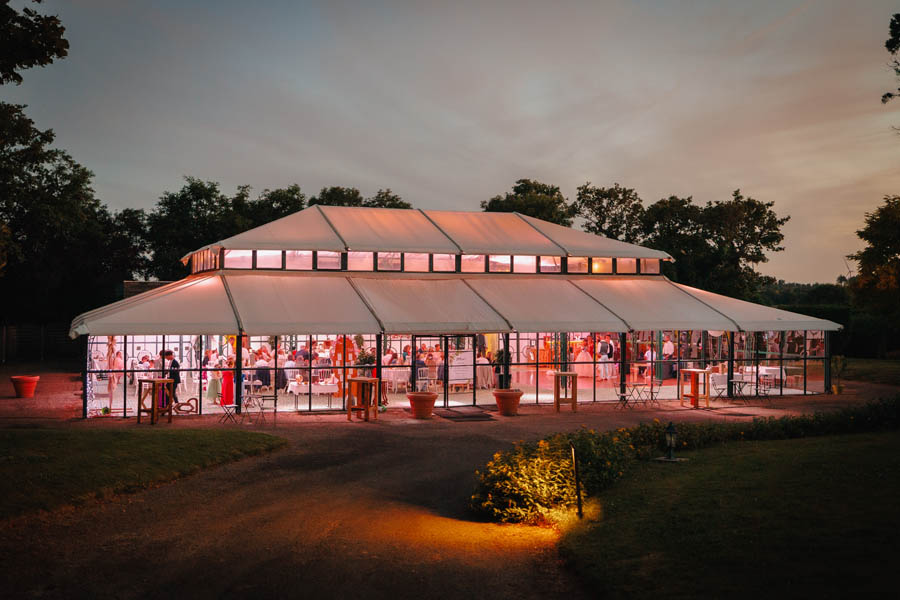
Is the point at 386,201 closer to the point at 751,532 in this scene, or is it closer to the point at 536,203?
the point at 536,203

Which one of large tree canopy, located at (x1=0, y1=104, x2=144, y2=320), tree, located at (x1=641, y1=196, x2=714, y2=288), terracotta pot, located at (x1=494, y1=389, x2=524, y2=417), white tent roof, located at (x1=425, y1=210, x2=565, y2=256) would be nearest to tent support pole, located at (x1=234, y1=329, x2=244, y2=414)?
terracotta pot, located at (x1=494, y1=389, x2=524, y2=417)

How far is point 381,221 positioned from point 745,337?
40.5ft

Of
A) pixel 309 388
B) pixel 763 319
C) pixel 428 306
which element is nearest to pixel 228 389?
pixel 309 388

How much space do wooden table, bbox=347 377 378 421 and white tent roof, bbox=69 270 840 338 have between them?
1352 millimetres

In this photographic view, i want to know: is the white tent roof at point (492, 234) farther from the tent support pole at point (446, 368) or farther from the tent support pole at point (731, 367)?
the tent support pole at point (731, 367)

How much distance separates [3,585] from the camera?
20.9 feet

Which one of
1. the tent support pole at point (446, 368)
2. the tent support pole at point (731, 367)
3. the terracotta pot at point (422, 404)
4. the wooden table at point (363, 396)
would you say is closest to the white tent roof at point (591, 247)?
the tent support pole at point (731, 367)

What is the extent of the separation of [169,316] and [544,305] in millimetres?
10076

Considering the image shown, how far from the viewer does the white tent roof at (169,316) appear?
16172 mm

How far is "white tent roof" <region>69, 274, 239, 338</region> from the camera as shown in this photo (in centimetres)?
1617

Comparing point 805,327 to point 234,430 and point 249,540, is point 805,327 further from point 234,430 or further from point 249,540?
point 249,540

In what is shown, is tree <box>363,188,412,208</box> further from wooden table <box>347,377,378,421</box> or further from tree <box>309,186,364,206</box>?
wooden table <box>347,377,378,421</box>

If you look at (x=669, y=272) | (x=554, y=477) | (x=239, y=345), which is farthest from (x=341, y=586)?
(x=669, y=272)

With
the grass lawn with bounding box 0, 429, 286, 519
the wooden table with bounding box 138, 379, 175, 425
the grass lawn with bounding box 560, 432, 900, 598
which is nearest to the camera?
the grass lawn with bounding box 560, 432, 900, 598
